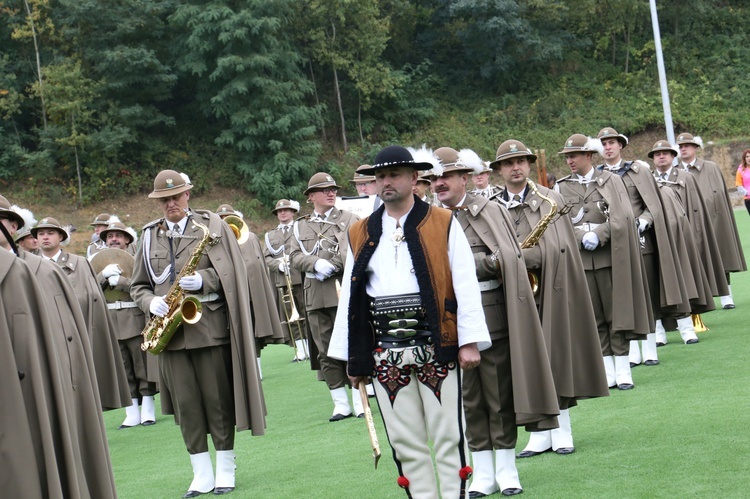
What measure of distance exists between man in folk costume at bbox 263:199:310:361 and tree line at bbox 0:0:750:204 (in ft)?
72.8

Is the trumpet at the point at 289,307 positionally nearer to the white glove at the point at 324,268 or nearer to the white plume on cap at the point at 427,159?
the white glove at the point at 324,268

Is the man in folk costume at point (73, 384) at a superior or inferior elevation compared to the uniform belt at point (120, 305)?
inferior

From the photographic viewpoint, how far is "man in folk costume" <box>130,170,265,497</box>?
8.62 meters

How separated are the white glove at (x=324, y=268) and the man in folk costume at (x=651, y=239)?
127 inches

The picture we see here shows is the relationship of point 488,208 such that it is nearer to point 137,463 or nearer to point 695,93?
point 137,463

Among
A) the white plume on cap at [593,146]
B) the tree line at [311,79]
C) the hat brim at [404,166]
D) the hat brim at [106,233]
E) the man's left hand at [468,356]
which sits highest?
the tree line at [311,79]

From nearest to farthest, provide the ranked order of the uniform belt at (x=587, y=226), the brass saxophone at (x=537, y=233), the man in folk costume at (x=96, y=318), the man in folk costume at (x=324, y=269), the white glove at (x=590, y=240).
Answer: the brass saxophone at (x=537, y=233)
the man in folk costume at (x=96, y=318)
the white glove at (x=590, y=240)
the uniform belt at (x=587, y=226)
the man in folk costume at (x=324, y=269)

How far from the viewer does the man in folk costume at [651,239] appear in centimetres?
1181

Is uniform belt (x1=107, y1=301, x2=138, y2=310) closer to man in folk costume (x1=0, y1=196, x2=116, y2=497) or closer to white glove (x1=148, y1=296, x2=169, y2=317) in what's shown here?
white glove (x1=148, y1=296, x2=169, y2=317)

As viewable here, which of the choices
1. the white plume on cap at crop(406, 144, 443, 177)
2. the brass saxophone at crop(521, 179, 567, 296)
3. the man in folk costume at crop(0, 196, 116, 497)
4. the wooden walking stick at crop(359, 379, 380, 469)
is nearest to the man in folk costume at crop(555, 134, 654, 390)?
the brass saxophone at crop(521, 179, 567, 296)

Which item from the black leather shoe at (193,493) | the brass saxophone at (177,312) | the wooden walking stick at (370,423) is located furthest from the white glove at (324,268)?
the wooden walking stick at (370,423)

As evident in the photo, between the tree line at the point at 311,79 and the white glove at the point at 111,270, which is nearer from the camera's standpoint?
the white glove at the point at 111,270

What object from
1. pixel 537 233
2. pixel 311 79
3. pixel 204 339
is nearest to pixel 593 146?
pixel 537 233

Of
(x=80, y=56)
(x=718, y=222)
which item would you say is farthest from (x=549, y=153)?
(x=718, y=222)
